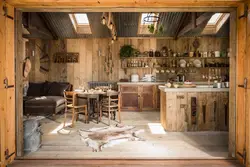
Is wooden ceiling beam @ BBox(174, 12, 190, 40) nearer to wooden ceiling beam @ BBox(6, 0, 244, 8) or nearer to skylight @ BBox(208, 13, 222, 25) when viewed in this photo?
skylight @ BBox(208, 13, 222, 25)

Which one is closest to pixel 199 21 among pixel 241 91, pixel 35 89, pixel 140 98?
pixel 140 98

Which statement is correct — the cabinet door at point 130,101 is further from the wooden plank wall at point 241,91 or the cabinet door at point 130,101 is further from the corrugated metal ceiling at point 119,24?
the wooden plank wall at point 241,91

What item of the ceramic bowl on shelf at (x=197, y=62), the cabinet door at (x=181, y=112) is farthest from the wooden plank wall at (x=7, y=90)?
the ceramic bowl on shelf at (x=197, y=62)

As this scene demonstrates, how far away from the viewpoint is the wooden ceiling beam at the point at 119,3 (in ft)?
11.2

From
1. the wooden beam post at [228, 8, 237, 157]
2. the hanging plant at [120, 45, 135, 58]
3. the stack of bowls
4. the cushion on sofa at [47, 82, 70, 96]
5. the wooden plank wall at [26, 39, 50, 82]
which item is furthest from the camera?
the wooden plank wall at [26, 39, 50, 82]

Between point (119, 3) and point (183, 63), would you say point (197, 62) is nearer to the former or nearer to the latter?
point (183, 63)

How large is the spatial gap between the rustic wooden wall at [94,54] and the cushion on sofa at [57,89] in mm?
959

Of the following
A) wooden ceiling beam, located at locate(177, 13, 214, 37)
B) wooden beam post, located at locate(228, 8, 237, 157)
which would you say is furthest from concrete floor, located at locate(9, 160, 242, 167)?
wooden ceiling beam, located at locate(177, 13, 214, 37)

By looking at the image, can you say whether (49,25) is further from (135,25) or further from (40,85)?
(135,25)

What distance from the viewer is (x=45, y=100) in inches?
285

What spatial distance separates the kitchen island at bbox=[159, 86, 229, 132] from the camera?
5402 mm

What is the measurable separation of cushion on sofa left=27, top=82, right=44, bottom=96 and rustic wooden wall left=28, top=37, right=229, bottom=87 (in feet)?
2.72

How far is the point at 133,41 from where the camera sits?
9.37 meters

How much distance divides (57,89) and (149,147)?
4975mm
